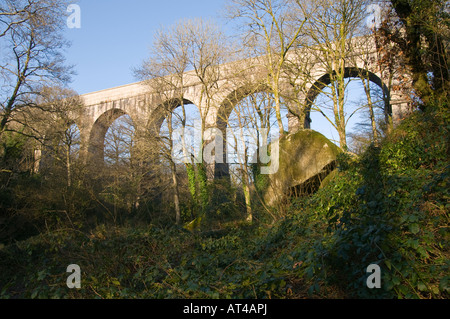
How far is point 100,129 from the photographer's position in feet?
92.5

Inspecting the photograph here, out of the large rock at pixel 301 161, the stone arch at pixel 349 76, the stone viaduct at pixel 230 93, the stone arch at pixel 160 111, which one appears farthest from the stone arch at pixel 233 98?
the large rock at pixel 301 161

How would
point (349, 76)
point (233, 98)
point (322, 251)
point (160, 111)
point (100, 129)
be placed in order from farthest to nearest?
point (100, 129) → point (160, 111) → point (233, 98) → point (349, 76) → point (322, 251)

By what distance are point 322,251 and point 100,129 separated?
2694 cm

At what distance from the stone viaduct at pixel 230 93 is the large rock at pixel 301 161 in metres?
4.13

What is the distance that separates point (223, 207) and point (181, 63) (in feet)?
24.9

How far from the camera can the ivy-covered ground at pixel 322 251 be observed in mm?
3381

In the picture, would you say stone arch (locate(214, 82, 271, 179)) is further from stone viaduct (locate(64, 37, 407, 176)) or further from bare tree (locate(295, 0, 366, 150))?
bare tree (locate(295, 0, 366, 150))

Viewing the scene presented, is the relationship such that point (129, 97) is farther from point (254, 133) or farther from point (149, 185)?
point (254, 133)

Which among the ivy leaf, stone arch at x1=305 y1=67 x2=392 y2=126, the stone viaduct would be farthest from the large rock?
the ivy leaf

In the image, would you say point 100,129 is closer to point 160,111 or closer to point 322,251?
point 160,111

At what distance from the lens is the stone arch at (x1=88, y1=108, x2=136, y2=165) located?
24109 mm

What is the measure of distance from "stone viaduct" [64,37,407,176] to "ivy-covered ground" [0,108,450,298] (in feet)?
22.4

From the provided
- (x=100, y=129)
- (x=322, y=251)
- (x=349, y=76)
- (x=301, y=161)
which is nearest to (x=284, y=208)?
(x=301, y=161)

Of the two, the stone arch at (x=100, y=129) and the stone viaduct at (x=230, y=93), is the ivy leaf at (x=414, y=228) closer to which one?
the stone viaduct at (x=230, y=93)
